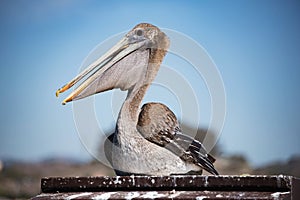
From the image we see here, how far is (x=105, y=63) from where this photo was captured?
4152 mm

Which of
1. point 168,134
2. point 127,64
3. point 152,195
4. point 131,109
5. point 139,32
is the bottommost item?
point 152,195

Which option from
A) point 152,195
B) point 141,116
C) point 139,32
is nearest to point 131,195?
point 152,195

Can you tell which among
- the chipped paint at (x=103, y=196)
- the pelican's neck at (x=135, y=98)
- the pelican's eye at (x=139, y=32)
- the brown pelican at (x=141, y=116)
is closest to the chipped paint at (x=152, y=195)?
the chipped paint at (x=103, y=196)

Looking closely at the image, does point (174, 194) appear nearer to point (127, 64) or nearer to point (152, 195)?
point (152, 195)

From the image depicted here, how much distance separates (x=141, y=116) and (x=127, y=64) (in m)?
0.29

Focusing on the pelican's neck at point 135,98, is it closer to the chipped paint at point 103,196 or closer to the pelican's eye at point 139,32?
the pelican's eye at point 139,32

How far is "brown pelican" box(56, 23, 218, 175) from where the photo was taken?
153 inches

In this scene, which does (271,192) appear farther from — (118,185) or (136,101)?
(136,101)

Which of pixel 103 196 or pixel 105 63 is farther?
pixel 105 63

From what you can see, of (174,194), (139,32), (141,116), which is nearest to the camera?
(174,194)

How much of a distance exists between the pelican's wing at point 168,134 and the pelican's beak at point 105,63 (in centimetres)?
27

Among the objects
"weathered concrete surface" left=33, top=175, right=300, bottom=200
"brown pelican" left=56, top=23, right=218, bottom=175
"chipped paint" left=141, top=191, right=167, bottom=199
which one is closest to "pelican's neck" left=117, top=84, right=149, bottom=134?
"brown pelican" left=56, top=23, right=218, bottom=175

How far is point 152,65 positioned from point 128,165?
643 millimetres

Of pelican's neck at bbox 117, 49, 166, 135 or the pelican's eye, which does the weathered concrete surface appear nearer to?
pelican's neck at bbox 117, 49, 166, 135
